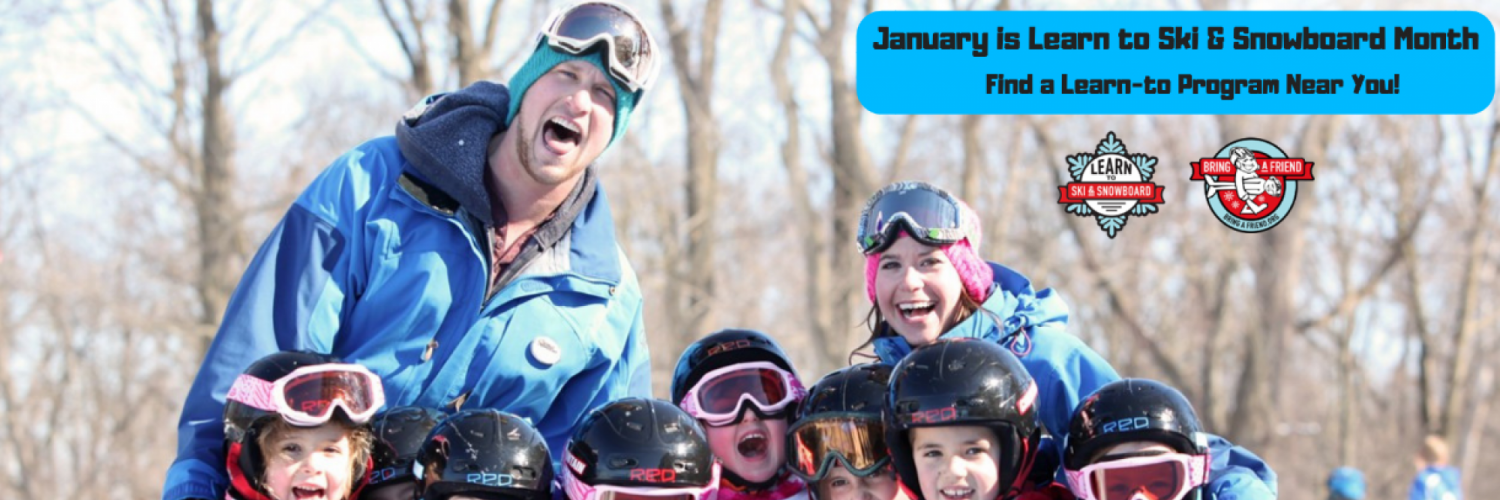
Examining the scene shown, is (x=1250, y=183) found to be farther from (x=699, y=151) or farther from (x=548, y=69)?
(x=699, y=151)

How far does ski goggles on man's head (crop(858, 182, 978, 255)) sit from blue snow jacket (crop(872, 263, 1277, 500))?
28 centimetres

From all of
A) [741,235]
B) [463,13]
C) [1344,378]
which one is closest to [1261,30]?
[463,13]

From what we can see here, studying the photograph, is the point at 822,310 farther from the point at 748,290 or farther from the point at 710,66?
the point at 748,290

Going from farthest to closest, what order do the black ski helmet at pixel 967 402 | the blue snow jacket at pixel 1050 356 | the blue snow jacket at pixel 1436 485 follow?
the blue snow jacket at pixel 1436 485 → the blue snow jacket at pixel 1050 356 → the black ski helmet at pixel 967 402

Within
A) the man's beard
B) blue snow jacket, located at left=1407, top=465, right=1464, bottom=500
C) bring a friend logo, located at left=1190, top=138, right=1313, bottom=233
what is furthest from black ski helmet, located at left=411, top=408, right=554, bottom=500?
blue snow jacket, located at left=1407, top=465, right=1464, bottom=500

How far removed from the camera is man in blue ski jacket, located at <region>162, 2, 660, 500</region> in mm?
4699

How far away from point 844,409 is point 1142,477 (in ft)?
2.84

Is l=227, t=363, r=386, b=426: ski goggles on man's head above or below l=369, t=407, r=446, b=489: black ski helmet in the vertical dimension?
above

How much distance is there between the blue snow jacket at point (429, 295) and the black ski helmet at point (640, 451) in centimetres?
67

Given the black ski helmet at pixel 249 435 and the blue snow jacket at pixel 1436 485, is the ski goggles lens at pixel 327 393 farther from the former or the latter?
the blue snow jacket at pixel 1436 485

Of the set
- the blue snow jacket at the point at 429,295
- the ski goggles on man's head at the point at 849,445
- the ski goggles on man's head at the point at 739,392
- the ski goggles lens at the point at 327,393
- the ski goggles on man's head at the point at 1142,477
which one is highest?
the blue snow jacket at the point at 429,295

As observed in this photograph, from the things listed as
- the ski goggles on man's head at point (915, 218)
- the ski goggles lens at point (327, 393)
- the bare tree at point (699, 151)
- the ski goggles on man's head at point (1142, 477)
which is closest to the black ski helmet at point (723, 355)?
the ski goggles on man's head at point (915, 218)

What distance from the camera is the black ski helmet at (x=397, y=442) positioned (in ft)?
14.9

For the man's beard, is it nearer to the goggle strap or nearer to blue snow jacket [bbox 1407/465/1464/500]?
the goggle strap
